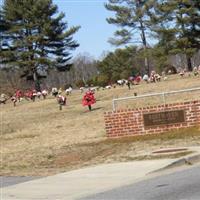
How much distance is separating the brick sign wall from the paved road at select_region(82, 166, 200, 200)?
23.7 feet

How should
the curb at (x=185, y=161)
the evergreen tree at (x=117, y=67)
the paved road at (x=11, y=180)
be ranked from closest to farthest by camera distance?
the curb at (x=185, y=161) < the paved road at (x=11, y=180) < the evergreen tree at (x=117, y=67)

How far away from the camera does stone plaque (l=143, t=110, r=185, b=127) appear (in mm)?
19828

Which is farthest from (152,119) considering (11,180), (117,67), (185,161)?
(117,67)

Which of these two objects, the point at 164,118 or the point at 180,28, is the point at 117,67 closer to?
the point at 180,28

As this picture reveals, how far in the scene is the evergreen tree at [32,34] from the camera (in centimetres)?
6894

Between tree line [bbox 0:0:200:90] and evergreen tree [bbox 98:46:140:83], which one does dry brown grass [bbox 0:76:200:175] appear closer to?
tree line [bbox 0:0:200:90]

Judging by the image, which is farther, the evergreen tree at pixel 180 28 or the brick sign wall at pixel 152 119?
the evergreen tree at pixel 180 28

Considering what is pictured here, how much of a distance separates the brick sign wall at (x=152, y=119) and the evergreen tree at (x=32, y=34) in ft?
158

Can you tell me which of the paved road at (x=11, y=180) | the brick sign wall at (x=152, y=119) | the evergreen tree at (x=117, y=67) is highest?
the evergreen tree at (x=117, y=67)

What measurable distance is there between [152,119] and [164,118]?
387mm

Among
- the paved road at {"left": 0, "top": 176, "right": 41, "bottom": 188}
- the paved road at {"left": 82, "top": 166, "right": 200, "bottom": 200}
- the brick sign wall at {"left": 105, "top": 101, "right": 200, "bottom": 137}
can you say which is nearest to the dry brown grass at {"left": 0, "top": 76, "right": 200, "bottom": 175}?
the paved road at {"left": 0, "top": 176, "right": 41, "bottom": 188}

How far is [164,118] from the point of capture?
20109 millimetres

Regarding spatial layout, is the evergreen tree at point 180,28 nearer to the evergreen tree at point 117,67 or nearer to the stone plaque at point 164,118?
the evergreen tree at point 117,67

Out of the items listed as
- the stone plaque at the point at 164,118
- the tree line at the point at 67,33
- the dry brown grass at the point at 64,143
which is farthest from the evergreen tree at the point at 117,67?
the stone plaque at the point at 164,118
